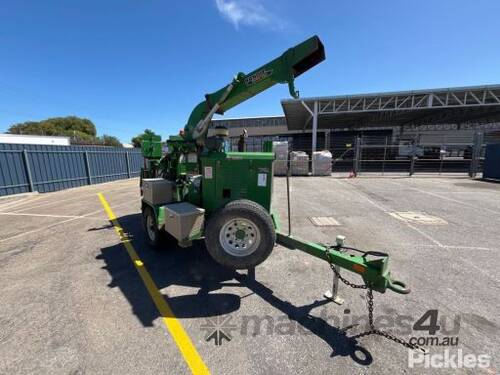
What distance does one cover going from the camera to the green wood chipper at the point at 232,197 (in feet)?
9.81

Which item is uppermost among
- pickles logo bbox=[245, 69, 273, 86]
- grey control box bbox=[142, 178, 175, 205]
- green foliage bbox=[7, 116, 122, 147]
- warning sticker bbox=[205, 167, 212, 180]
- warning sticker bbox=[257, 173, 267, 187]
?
green foliage bbox=[7, 116, 122, 147]

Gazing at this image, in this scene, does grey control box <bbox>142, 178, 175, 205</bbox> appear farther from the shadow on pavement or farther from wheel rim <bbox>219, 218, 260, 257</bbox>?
wheel rim <bbox>219, 218, 260, 257</bbox>

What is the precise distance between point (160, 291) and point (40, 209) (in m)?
8.69

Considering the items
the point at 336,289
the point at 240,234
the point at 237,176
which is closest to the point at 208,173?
the point at 237,176

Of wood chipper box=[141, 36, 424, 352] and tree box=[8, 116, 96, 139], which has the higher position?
tree box=[8, 116, 96, 139]

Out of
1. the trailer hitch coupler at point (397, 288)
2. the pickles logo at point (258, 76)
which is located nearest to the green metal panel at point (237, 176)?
the pickles logo at point (258, 76)

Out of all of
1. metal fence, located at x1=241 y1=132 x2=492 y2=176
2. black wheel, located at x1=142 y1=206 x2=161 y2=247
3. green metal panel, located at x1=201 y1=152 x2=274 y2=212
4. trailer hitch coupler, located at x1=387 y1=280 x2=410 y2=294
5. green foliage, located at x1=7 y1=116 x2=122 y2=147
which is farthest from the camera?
green foliage, located at x1=7 y1=116 x2=122 y2=147

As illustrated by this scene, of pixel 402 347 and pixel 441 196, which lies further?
pixel 441 196

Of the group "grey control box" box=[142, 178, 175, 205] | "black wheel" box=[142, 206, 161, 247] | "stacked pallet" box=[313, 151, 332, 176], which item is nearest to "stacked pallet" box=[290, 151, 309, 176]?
"stacked pallet" box=[313, 151, 332, 176]

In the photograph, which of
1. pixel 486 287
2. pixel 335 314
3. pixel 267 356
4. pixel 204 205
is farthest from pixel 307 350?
pixel 486 287

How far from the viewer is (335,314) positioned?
281cm

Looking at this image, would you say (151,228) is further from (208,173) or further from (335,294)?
(335,294)

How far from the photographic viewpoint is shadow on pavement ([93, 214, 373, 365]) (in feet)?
8.30

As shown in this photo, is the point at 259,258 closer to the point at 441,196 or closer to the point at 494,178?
the point at 441,196
